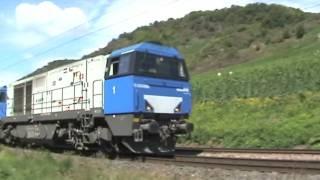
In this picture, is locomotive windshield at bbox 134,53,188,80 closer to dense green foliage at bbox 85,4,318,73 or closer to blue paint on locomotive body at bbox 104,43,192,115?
blue paint on locomotive body at bbox 104,43,192,115

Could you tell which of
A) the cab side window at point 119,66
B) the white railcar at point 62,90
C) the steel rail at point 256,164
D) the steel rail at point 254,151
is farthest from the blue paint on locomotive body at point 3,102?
the steel rail at point 256,164

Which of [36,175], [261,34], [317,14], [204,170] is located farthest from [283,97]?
[317,14]

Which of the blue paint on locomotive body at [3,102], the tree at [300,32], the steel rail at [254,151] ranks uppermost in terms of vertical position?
the tree at [300,32]

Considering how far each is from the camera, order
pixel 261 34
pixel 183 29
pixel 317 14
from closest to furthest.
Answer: pixel 261 34, pixel 317 14, pixel 183 29

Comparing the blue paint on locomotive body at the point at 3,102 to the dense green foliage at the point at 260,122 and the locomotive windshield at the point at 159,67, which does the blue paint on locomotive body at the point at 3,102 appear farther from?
the locomotive windshield at the point at 159,67

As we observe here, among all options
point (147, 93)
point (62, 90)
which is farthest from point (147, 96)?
point (62, 90)

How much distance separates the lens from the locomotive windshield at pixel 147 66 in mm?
17750

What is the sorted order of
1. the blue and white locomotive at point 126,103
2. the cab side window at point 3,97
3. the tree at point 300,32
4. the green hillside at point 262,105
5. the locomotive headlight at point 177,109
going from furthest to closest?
the tree at point 300,32 → the cab side window at point 3,97 → the green hillside at point 262,105 → the locomotive headlight at point 177,109 → the blue and white locomotive at point 126,103

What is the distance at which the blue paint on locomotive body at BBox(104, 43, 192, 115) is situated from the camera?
1744cm

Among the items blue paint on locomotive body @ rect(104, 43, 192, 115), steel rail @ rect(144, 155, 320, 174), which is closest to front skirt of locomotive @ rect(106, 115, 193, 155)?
blue paint on locomotive body @ rect(104, 43, 192, 115)

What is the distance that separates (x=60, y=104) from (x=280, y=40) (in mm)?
57756

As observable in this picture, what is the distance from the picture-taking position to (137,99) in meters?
17.4

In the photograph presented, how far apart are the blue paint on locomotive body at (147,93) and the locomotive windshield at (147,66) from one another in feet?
0.44

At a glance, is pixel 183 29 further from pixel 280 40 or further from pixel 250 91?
pixel 250 91
